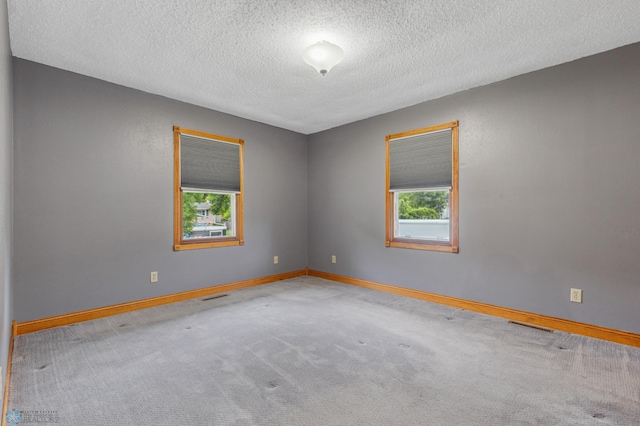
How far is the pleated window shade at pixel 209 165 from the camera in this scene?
→ 3979 mm

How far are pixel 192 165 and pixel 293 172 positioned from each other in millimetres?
1765

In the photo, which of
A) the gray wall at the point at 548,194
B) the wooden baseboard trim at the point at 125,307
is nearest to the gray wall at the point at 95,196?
the wooden baseboard trim at the point at 125,307

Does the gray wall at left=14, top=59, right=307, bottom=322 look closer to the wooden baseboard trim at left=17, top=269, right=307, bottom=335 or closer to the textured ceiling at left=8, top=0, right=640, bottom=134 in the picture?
the wooden baseboard trim at left=17, top=269, right=307, bottom=335

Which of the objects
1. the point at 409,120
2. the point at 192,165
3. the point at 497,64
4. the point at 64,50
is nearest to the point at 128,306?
the point at 192,165

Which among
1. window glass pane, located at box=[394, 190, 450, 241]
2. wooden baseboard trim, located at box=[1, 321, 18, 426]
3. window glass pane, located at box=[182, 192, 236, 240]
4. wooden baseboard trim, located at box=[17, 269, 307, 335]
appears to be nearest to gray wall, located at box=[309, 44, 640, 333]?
window glass pane, located at box=[394, 190, 450, 241]

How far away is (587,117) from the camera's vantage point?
280 centimetres

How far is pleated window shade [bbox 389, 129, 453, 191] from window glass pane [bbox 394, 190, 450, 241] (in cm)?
19

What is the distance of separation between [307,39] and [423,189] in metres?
2.34

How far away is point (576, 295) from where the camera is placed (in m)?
2.85

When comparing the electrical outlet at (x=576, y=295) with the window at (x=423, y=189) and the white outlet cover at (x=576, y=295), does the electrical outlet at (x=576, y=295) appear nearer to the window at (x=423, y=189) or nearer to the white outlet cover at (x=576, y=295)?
the white outlet cover at (x=576, y=295)

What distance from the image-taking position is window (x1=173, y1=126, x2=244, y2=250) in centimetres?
392

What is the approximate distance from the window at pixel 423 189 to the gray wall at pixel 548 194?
12cm

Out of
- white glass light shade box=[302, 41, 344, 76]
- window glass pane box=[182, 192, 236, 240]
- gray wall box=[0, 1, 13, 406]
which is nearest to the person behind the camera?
gray wall box=[0, 1, 13, 406]

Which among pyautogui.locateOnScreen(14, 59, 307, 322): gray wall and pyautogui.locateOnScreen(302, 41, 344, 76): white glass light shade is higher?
pyautogui.locateOnScreen(302, 41, 344, 76): white glass light shade
